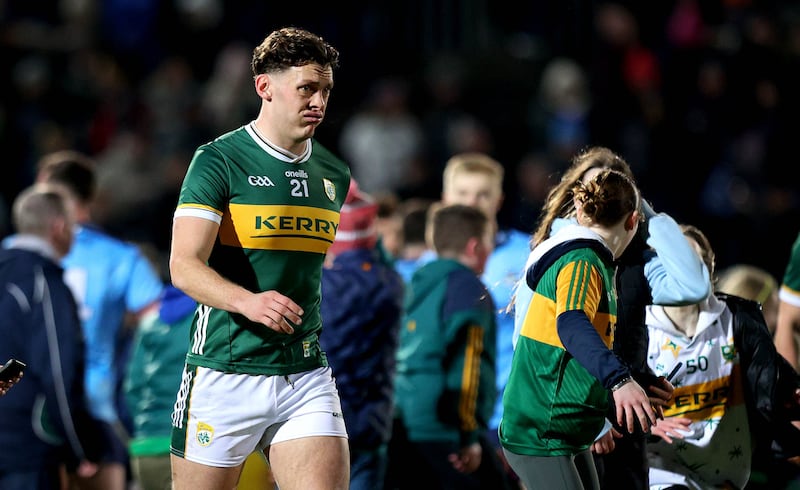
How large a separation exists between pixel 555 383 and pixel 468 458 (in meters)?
2.13

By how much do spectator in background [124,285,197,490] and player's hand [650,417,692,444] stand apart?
273 cm

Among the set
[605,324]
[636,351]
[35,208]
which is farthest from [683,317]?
[35,208]

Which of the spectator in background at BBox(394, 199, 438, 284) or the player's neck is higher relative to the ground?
the spectator in background at BBox(394, 199, 438, 284)

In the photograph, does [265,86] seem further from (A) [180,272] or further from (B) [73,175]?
(B) [73,175]

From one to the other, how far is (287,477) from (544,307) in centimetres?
119

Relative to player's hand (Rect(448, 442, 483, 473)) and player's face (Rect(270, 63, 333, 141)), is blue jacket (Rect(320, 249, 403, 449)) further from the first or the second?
player's face (Rect(270, 63, 333, 141))

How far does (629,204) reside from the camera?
199 inches

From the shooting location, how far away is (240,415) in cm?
478

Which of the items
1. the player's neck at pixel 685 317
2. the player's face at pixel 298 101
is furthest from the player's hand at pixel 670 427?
the player's face at pixel 298 101

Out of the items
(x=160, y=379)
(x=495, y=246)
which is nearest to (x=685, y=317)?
(x=495, y=246)

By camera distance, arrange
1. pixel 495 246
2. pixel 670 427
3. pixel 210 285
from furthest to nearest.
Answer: pixel 495 246
pixel 670 427
pixel 210 285

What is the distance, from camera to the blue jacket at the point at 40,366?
6.52 meters

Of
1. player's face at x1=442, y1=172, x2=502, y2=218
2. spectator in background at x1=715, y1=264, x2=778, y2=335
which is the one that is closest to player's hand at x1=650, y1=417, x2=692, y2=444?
spectator in background at x1=715, y1=264, x2=778, y2=335

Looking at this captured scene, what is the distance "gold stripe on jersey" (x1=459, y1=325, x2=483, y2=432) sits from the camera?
6922 millimetres
